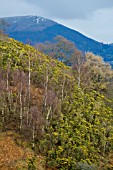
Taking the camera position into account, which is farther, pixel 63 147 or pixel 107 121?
pixel 107 121

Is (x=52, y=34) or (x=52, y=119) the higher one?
(x=52, y=34)

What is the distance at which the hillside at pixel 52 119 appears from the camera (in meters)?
18.3

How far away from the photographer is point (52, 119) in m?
20.5

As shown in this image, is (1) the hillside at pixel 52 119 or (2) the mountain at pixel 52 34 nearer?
(1) the hillside at pixel 52 119

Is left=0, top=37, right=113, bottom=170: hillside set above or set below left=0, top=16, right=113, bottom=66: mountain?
below

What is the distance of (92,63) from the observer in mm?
→ 40594

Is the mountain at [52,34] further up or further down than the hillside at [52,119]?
further up

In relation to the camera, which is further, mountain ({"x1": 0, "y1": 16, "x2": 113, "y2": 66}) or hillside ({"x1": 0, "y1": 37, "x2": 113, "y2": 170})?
mountain ({"x1": 0, "y1": 16, "x2": 113, "y2": 66})

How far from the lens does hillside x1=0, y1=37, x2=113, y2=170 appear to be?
1828 cm

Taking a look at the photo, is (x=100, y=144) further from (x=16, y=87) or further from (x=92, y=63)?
(x=92, y=63)

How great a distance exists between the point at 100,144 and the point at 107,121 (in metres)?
3.01

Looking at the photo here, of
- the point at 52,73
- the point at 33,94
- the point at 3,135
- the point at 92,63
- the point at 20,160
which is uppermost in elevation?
the point at 92,63

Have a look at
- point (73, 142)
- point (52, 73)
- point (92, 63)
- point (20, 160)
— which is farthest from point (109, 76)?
point (20, 160)

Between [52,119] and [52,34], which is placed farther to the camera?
[52,34]
